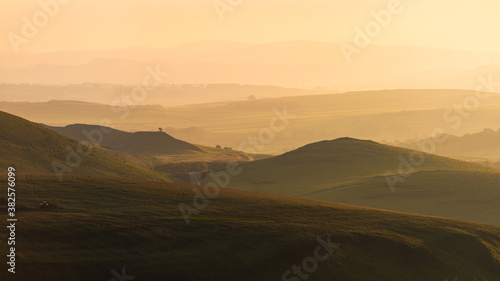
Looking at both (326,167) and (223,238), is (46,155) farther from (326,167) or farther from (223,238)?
(326,167)

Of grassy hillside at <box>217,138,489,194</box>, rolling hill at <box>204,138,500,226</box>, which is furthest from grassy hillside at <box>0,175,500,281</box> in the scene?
grassy hillside at <box>217,138,489,194</box>

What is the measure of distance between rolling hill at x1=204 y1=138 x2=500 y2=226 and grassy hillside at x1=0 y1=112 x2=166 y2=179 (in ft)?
103

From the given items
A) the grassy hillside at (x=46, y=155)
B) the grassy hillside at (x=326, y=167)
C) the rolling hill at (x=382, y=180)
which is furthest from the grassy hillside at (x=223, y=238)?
the grassy hillside at (x=326, y=167)

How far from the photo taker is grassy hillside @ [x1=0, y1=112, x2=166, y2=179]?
10919cm

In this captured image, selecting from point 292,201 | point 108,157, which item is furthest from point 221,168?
point 292,201

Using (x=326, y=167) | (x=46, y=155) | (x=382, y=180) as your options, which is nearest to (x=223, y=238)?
(x=46, y=155)

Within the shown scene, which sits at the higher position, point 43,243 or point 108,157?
point 108,157

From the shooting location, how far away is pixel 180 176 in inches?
5994

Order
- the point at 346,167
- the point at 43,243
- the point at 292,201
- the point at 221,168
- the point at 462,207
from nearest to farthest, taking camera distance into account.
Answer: the point at 43,243, the point at 292,201, the point at 462,207, the point at 346,167, the point at 221,168

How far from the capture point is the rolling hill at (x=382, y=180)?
378 feet

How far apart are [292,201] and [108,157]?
71042mm

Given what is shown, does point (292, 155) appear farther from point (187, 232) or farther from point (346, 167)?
point (187, 232)

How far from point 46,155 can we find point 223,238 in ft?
244

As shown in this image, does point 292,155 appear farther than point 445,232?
Yes
